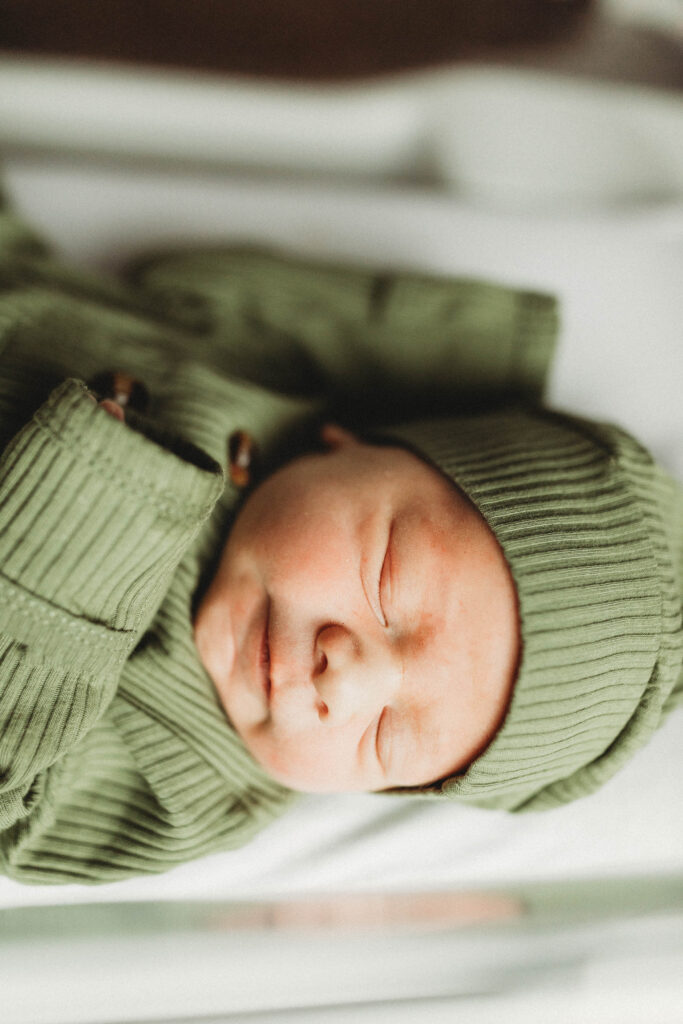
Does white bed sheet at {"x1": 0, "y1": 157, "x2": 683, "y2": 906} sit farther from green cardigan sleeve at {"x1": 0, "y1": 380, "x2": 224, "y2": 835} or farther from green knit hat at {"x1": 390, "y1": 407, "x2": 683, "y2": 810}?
green cardigan sleeve at {"x1": 0, "y1": 380, "x2": 224, "y2": 835}

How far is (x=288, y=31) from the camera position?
5.04 ft

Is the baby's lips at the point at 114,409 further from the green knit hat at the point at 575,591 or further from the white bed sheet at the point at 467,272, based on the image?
the white bed sheet at the point at 467,272

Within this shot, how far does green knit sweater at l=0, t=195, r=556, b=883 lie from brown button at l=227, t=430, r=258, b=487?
20 mm

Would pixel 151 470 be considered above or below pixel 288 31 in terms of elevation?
below

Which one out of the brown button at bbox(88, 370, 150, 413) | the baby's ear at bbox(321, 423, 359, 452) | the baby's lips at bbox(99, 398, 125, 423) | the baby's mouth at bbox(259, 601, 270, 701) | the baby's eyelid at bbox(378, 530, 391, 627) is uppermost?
the baby's lips at bbox(99, 398, 125, 423)

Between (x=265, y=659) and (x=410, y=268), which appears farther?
(x=410, y=268)

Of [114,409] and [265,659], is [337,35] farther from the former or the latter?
[265,659]

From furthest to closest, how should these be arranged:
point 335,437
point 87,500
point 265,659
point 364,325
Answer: point 364,325
point 335,437
point 265,659
point 87,500

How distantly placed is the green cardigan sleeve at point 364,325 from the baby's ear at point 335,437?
11cm

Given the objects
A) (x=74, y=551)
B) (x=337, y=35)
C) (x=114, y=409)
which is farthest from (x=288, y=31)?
(x=74, y=551)

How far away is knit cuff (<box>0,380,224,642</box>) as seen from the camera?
2.03ft

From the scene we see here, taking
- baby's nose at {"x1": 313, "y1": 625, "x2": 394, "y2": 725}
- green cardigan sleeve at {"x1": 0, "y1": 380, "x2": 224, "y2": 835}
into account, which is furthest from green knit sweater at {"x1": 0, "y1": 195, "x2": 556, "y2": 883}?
baby's nose at {"x1": 313, "y1": 625, "x2": 394, "y2": 725}

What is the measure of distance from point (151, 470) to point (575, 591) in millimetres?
390

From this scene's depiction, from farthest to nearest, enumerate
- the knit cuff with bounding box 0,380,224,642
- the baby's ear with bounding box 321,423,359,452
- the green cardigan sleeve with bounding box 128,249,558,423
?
the green cardigan sleeve with bounding box 128,249,558,423 < the baby's ear with bounding box 321,423,359,452 < the knit cuff with bounding box 0,380,224,642
